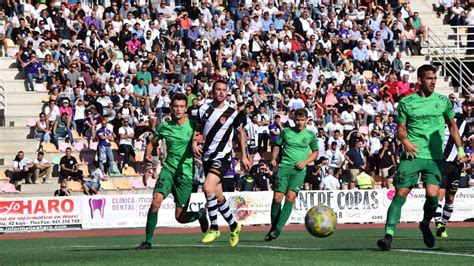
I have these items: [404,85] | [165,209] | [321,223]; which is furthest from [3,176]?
[321,223]

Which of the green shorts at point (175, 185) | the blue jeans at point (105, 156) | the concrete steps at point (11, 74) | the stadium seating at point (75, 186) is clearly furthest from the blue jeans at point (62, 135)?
the green shorts at point (175, 185)

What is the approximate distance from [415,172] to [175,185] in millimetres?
3947

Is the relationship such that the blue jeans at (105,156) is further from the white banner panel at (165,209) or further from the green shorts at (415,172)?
the green shorts at (415,172)

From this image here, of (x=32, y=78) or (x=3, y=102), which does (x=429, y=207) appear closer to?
(x=32, y=78)

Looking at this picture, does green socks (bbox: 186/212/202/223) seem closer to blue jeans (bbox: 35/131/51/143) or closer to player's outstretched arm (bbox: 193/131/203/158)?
player's outstretched arm (bbox: 193/131/203/158)

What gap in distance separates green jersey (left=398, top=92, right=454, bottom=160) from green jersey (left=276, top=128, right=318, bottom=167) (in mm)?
4363

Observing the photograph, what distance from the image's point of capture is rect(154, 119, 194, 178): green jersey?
1725cm

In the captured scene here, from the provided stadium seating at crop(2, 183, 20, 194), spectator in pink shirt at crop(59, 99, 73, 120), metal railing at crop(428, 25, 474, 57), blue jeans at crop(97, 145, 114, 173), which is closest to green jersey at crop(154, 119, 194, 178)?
stadium seating at crop(2, 183, 20, 194)

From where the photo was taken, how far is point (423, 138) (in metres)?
15.3

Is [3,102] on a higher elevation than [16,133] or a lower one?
higher

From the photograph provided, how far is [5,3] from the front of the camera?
37.8 m

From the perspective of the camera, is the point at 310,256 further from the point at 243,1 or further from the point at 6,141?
the point at 243,1

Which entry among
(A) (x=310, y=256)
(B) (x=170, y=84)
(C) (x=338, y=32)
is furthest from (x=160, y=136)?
(C) (x=338, y=32)

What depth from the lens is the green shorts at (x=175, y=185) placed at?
17.1 m
